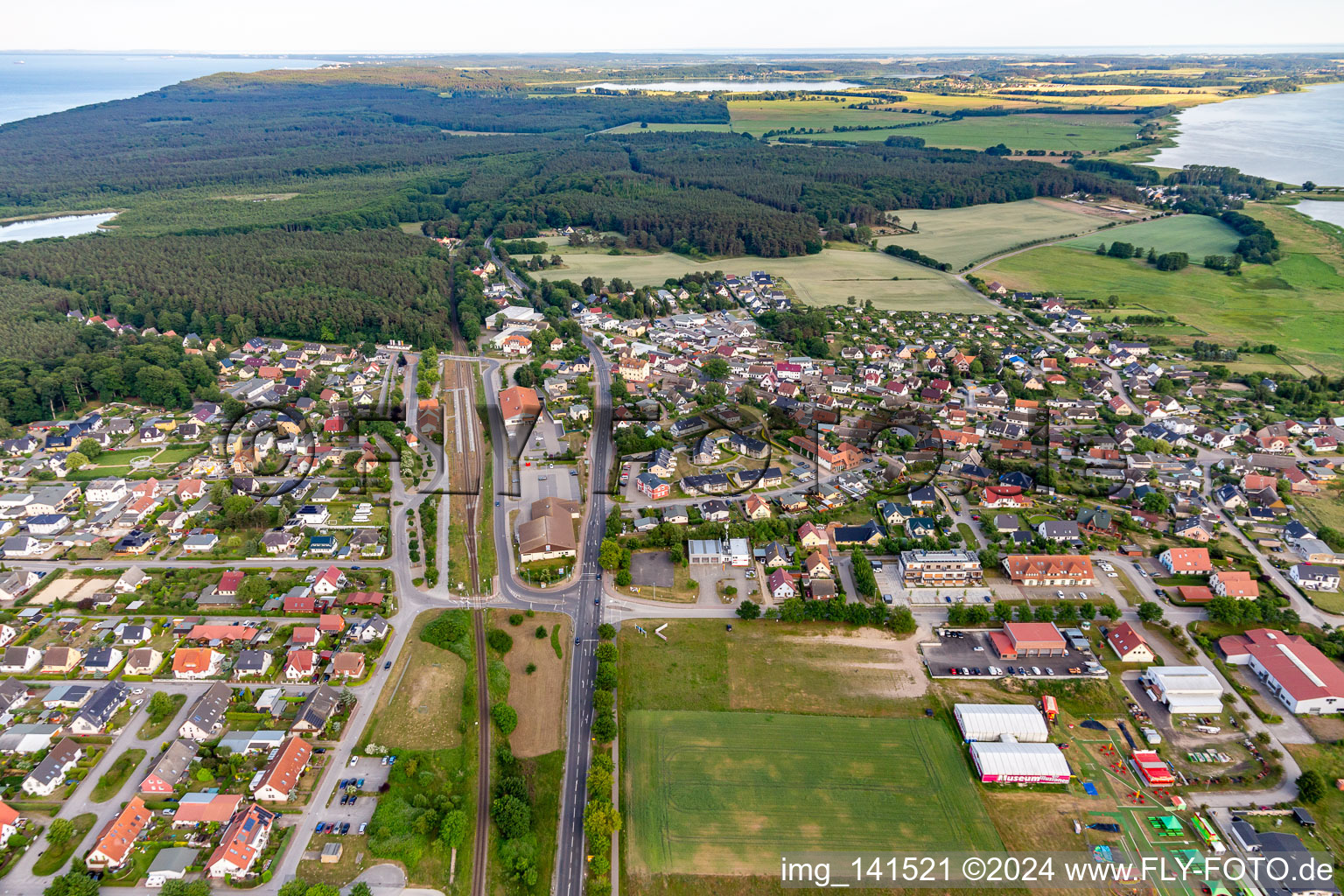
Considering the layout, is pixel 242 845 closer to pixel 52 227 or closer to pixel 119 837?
pixel 119 837

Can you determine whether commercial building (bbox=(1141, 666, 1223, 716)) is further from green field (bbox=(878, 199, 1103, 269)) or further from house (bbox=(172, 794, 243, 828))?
green field (bbox=(878, 199, 1103, 269))

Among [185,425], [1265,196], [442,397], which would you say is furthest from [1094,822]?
[1265,196]

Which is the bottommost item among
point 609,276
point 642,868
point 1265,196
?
point 642,868

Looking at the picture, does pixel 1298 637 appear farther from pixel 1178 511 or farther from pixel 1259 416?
pixel 1259 416

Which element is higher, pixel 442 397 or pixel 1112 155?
pixel 1112 155

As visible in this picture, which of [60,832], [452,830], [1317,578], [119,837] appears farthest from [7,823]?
[1317,578]

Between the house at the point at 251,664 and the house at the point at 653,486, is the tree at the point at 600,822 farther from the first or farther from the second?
the house at the point at 653,486

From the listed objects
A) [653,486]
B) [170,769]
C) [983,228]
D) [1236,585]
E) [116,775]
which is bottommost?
[116,775]
